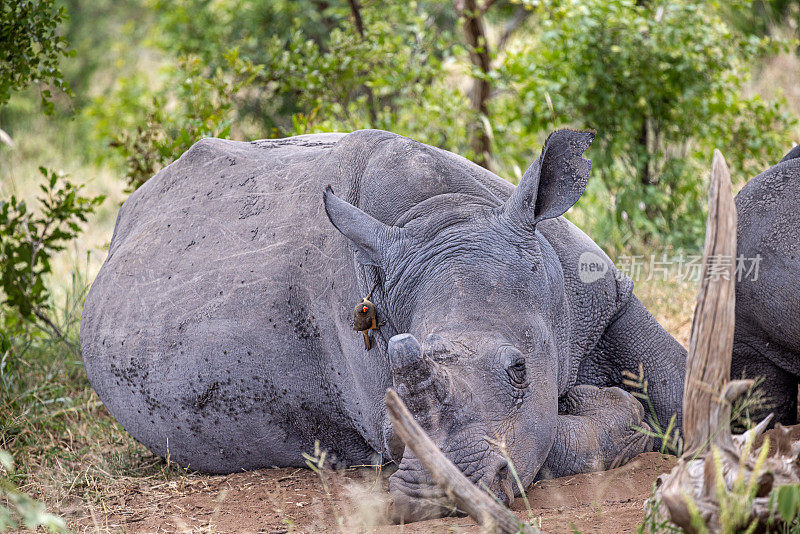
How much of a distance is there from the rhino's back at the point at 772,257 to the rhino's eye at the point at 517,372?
4.58ft

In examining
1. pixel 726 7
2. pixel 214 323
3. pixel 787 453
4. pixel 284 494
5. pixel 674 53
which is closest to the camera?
pixel 787 453

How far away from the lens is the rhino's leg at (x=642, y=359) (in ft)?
13.6

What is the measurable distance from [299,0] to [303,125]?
189 inches

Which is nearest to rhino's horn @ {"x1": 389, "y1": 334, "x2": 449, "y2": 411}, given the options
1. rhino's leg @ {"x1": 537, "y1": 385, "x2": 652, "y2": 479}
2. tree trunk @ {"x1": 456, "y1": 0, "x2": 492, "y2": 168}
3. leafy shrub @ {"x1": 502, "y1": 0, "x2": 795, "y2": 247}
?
rhino's leg @ {"x1": 537, "y1": 385, "x2": 652, "y2": 479}

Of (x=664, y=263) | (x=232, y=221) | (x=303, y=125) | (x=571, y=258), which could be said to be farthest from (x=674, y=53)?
(x=232, y=221)

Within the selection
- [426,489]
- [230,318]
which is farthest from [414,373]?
[230,318]

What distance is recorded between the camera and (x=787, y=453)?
2867 mm

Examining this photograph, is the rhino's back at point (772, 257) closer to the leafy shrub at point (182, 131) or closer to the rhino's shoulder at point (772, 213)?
the rhino's shoulder at point (772, 213)

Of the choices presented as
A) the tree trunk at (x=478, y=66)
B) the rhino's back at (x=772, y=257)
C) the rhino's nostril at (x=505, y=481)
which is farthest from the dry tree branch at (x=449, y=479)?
the tree trunk at (x=478, y=66)

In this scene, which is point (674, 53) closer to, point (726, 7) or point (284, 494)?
point (726, 7)

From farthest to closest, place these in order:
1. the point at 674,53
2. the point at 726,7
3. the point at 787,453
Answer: the point at 726,7
the point at 674,53
the point at 787,453

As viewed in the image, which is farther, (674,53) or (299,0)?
(299,0)
